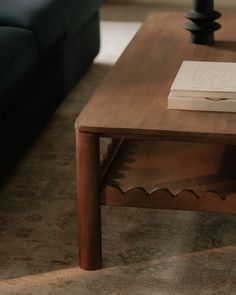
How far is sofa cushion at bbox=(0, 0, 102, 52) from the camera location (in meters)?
2.67

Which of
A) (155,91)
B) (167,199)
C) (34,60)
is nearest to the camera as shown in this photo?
(167,199)

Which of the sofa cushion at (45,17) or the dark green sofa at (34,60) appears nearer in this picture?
the dark green sofa at (34,60)

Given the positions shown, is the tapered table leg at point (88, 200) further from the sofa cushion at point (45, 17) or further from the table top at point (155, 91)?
the sofa cushion at point (45, 17)

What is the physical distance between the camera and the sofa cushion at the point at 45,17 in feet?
8.75

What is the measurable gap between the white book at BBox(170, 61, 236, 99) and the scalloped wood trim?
0.84 feet

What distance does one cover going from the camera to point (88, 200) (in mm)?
1854

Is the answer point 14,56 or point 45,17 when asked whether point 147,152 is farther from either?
point 45,17

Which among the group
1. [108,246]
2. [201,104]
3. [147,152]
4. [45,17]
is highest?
[201,104]

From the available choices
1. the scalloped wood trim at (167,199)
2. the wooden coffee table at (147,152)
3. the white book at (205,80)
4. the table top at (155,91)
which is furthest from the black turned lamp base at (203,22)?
the scalloped wood trim at (167,199)

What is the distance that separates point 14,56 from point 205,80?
747 millimetres

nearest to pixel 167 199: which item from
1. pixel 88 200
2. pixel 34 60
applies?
pixel 88 200

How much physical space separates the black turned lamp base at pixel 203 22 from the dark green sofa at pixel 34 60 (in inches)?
22.7

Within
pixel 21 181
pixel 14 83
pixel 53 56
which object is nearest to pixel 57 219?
pixel 21 181

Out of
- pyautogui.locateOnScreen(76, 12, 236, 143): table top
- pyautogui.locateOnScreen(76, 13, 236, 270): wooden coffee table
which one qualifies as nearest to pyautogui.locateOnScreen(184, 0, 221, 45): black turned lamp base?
pyautogui.locateOnScreen(76, 12, 236, 143): table top
